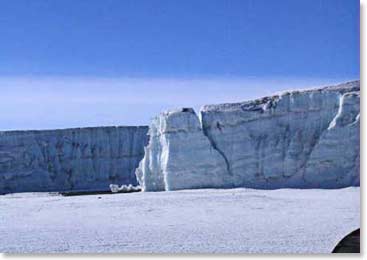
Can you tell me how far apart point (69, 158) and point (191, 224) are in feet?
46.7

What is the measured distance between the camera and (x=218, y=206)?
7.76 metres

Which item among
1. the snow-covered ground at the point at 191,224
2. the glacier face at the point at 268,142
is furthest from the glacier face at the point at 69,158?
the snow-covered ground at the point at 191,224

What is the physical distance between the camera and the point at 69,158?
2033 cm

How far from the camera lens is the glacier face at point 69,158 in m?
19.7

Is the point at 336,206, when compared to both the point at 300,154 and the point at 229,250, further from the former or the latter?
the point at 300,154

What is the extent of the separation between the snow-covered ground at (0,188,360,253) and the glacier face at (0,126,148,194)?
1091 centimetres

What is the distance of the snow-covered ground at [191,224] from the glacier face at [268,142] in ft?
4.20

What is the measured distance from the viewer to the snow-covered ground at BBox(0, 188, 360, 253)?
551cm

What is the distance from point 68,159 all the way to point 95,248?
15115mm

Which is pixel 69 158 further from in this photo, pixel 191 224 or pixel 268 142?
pixel 191 224

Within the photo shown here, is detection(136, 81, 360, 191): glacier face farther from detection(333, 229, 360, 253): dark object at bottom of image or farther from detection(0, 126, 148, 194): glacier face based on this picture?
detection(0, 126, 148, 194): glacier face

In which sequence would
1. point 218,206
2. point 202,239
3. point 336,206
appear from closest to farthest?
point 202,239 < point 336,206 < point 218,206

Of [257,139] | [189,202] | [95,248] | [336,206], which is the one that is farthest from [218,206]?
[257,139]

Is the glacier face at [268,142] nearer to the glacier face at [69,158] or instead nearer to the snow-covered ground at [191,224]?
the snow-covered ground at [191,224]
